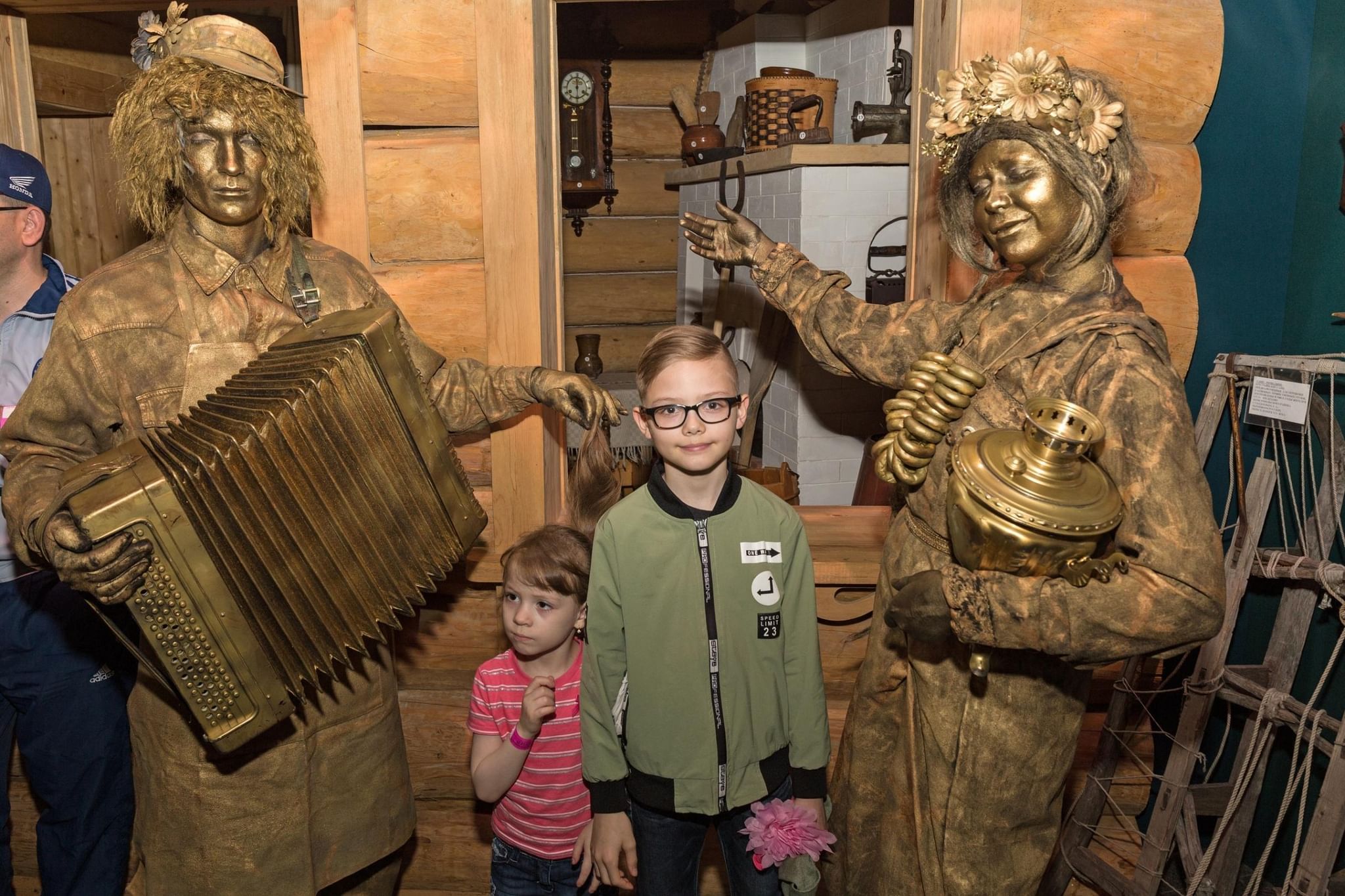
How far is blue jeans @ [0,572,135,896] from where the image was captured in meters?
2.65

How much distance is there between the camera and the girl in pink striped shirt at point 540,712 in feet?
7.40

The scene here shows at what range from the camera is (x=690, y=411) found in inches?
78.7

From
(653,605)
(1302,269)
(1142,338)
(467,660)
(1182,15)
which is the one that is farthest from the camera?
(467,660)

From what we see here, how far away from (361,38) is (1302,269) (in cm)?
271

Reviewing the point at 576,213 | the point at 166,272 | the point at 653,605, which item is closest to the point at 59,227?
the point at 576,213

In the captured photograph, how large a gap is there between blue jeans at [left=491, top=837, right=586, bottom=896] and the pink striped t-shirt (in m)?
0.04

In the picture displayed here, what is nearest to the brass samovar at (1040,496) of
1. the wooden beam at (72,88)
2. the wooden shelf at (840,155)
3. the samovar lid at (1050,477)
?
the samovar lid at (1050,477)

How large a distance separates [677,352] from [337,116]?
1.34 meters

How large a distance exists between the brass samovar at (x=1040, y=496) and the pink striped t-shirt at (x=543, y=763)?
1.10m

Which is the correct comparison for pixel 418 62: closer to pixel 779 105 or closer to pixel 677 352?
pixel 677 352

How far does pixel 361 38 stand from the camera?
2.67 meters

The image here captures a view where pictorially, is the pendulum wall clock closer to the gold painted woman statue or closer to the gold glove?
the gold glove

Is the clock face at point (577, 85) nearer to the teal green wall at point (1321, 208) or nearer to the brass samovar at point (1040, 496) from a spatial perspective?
the teal green wall at point (1321, 208)

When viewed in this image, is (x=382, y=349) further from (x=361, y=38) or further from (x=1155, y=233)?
(x=1155, y=233)
